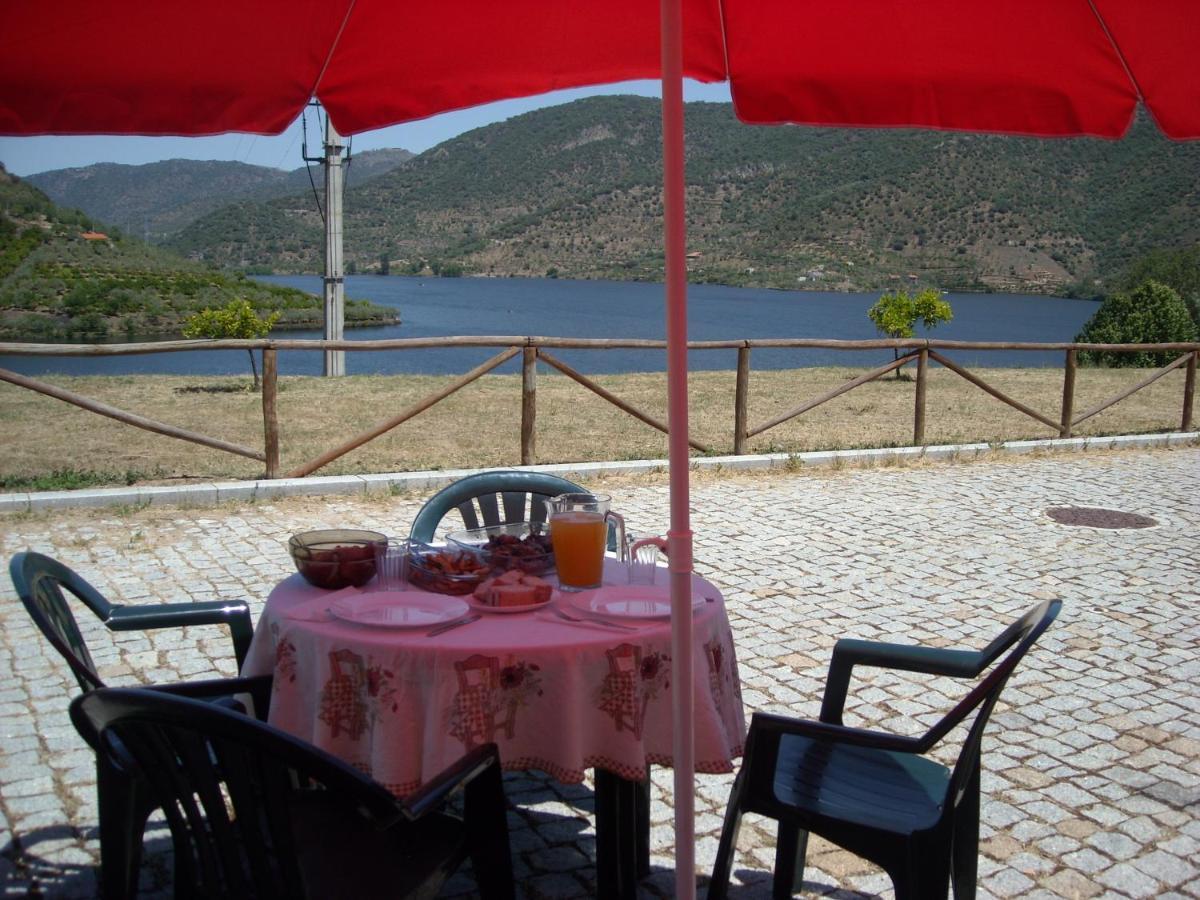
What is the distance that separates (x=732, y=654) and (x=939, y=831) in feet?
2.07

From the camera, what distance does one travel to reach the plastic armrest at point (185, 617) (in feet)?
10.0

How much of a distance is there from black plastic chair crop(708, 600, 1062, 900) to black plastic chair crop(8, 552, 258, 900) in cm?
123

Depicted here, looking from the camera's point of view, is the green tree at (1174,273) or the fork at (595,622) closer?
the fork at (595,622)

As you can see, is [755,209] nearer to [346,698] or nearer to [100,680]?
[100,680]

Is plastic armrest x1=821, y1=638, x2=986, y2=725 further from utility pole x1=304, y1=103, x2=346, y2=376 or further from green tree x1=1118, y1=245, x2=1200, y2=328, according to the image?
green tree x1=1118, y1=245, x2=1200, y2=328

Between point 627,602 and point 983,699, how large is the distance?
32.4 inches

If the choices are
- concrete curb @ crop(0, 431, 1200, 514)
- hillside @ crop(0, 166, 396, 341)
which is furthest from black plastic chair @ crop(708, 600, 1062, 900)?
hillside @ crop(0, 166, 396, 341)

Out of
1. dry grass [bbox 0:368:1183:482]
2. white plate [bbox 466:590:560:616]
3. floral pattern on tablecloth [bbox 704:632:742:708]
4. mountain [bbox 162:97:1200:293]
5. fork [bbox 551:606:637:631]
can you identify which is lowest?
dry grass [bbox 0:368:1183:482]

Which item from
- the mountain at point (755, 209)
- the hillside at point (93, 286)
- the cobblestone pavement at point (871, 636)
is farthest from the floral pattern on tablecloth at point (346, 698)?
the mountain at point (755, 209)

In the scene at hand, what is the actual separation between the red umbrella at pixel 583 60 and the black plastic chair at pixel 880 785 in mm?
1425

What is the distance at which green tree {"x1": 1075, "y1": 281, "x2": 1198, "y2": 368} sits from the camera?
2172cm

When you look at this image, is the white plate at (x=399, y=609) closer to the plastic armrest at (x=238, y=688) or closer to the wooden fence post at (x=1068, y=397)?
the plastic armrest at (x=238, y=688)

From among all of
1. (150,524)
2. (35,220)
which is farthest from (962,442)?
(35,220)

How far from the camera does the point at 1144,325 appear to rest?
21.7 m
